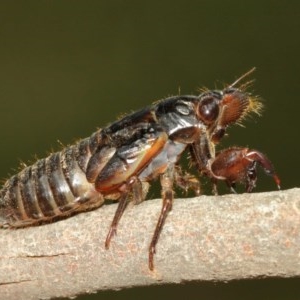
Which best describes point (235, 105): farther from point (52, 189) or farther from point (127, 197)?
point (52, 189)

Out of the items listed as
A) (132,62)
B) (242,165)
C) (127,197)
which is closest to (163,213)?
(127,197)

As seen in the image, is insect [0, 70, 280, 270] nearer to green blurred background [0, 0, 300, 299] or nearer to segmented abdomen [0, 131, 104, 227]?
segmented abdomen [0, 131, 104, 227]

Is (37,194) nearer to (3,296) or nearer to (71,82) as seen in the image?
(3,296)

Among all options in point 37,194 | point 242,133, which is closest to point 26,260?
point 37,194

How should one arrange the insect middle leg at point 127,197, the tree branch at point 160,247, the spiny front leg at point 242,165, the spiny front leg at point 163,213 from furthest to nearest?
the spiny front leg at point 242,165 → the insect middle leg at point 127,197 → the spiny front leg at point 163,213 → the tree branch at point 160,247

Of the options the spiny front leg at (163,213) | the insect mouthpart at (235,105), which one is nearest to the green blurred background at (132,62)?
the insect mouthpart at (235,105)

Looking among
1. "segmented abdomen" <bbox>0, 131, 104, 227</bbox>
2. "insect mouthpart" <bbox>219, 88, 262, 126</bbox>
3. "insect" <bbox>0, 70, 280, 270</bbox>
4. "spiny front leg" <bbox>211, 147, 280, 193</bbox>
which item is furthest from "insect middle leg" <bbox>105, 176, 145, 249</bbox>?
"insect mouthpart" <bbox>219, 88, 262, 126</bbox>

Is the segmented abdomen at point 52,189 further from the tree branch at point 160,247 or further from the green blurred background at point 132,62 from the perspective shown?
the green blurred background at point 132,62
